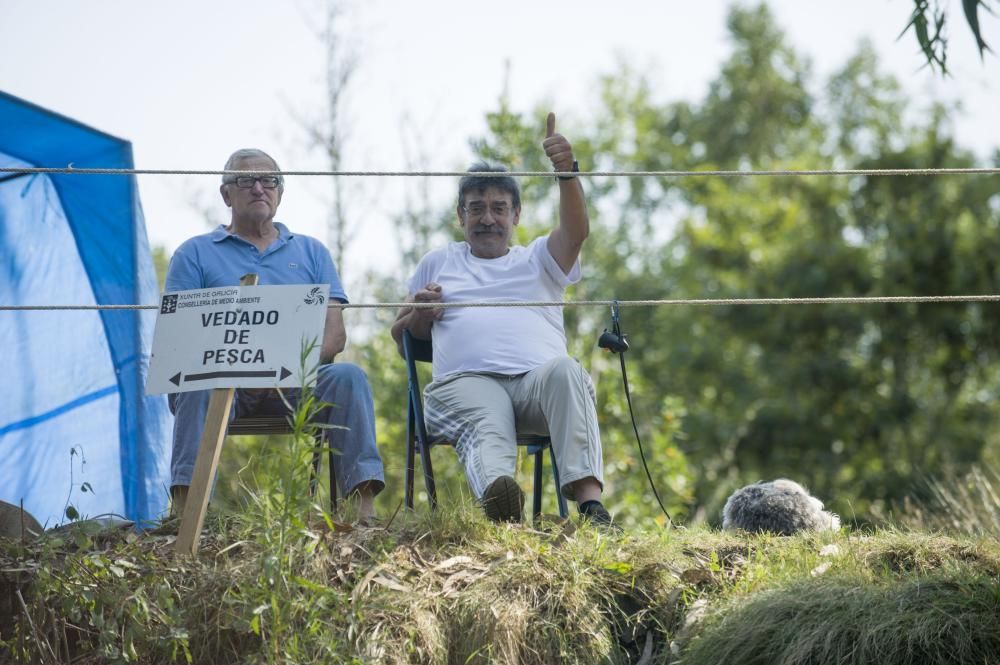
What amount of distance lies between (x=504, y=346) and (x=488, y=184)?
2.31 ft

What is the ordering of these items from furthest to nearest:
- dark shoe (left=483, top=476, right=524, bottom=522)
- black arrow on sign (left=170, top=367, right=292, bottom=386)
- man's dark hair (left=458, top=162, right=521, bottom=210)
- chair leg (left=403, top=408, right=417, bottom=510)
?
man's dark hair (left=458, top=162, right=521, bottom=210), chair leg (left=403, top=408, right=417, bottom=510), dark shoe (left=483, top=476, right=524, bottom=522), black arrow on sign (left=170, top=367, right=292, bottom=386)

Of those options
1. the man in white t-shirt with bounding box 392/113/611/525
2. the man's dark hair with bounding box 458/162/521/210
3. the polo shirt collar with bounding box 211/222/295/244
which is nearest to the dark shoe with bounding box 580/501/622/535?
the man in white t-shirt with bounding box 392/113/611/525

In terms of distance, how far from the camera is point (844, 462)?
16.9 m

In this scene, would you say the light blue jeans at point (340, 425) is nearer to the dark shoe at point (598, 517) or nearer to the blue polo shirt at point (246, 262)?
the blue polo shirt at point (246, 262)

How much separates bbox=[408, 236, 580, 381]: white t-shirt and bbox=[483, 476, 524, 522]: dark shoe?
79 cm

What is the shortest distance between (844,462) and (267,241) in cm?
1350

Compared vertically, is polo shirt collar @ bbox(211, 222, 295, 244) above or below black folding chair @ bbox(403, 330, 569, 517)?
above

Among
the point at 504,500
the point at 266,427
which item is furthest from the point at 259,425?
the point at 504,500

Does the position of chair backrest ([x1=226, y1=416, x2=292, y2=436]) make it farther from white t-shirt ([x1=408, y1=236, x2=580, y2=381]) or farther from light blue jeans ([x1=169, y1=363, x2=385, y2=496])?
white t-shirt ([x1=408, y1=236, x2=580, y2=381])

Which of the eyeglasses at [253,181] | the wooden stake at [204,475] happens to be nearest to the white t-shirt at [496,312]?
the eyeglasses at [253,181]

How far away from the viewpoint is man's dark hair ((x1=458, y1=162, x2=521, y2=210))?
15.8 feet

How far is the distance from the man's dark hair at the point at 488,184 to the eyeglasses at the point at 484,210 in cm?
4

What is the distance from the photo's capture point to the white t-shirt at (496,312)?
4500 mm

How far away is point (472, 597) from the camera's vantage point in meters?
3.19
